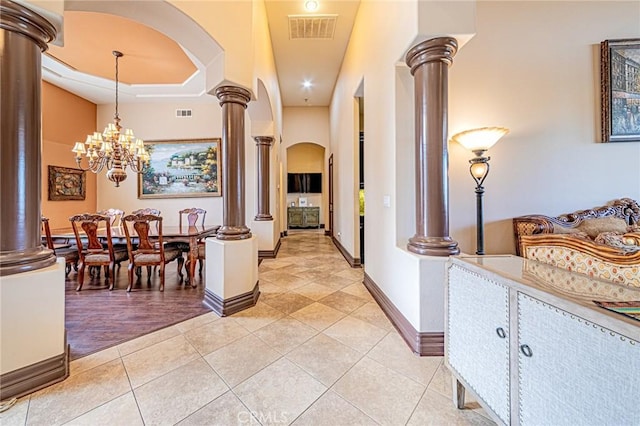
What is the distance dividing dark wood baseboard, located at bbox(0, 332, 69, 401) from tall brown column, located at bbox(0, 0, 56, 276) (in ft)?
1.96

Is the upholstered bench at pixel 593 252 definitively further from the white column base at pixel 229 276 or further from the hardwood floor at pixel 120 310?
the hardwood floor at pixel 120 310

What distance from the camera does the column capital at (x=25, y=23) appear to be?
4.66 feet

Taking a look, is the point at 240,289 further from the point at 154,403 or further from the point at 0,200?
the point at 0,200

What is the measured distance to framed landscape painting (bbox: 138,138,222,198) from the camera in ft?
20.9

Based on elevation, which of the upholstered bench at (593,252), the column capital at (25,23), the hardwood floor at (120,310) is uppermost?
the column capital at (25,23)

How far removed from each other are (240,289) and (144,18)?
2.71 meters

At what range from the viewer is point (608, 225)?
284 centimetres

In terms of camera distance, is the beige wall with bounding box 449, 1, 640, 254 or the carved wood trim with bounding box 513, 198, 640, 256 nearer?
the carved wood trim with bounding box 513, 198, 640, 256

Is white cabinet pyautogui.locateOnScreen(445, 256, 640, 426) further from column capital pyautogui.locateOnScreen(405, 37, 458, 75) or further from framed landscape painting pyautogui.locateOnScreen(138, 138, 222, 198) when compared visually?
framed landscape painting pyautogui.locateOnScreen(138, 138, 222, 198)

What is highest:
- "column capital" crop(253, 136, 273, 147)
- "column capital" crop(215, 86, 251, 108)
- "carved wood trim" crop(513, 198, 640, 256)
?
"column capital" crop(253, 136, 273, 147)

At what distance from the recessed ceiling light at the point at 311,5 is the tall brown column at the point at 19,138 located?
317cm

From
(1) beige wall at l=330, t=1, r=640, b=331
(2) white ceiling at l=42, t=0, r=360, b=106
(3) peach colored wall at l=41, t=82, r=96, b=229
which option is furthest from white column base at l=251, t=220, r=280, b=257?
(3) peach colored wall at l=41, t=82, r=96, b=229

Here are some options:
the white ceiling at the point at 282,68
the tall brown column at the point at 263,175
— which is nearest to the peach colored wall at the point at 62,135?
the white ceiling at the point at 282,68

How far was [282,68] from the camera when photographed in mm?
5445
